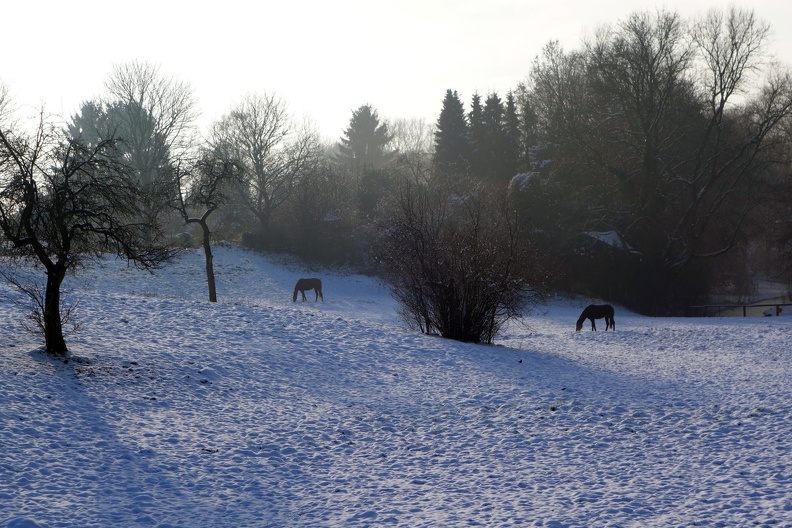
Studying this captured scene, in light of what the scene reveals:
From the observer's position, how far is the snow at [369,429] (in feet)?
24.9

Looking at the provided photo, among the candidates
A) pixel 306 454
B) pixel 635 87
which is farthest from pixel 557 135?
pixel 306 454

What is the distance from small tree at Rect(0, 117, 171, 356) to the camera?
1221 cm

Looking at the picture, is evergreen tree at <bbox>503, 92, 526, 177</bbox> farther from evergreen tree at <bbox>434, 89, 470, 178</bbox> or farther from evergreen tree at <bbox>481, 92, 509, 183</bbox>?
evergreen tree at <bbox>434, 89, 470, 178</bbox>

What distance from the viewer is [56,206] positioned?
12.3 m

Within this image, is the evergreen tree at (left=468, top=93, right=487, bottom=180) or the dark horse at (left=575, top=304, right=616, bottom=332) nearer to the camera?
the dark horse at (left=575, top=304, right=616, bottom=332)

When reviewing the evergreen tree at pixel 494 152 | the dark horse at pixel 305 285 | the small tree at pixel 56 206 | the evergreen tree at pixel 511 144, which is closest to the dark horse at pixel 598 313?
the dark horse at pixel 305 285

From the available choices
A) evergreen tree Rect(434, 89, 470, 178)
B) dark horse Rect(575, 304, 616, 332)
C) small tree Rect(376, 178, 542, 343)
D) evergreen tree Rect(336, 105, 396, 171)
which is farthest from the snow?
evergreen tree Rect(336, 105, 396, 171)

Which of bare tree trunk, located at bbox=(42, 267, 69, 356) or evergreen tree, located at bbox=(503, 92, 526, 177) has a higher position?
evergreen tree, located at bbox=(503, 92, 526, 177)

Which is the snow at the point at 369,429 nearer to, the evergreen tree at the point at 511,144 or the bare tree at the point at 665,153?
the bare tree at the point at 665,153

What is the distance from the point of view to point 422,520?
7336 millimetres

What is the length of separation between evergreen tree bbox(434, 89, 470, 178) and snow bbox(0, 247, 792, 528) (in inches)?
1508

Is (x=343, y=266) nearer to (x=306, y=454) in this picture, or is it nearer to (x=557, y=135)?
(x=557, y=135)

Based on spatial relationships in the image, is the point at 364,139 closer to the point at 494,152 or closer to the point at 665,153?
the point at 494,152

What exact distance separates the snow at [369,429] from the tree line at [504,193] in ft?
8.16
